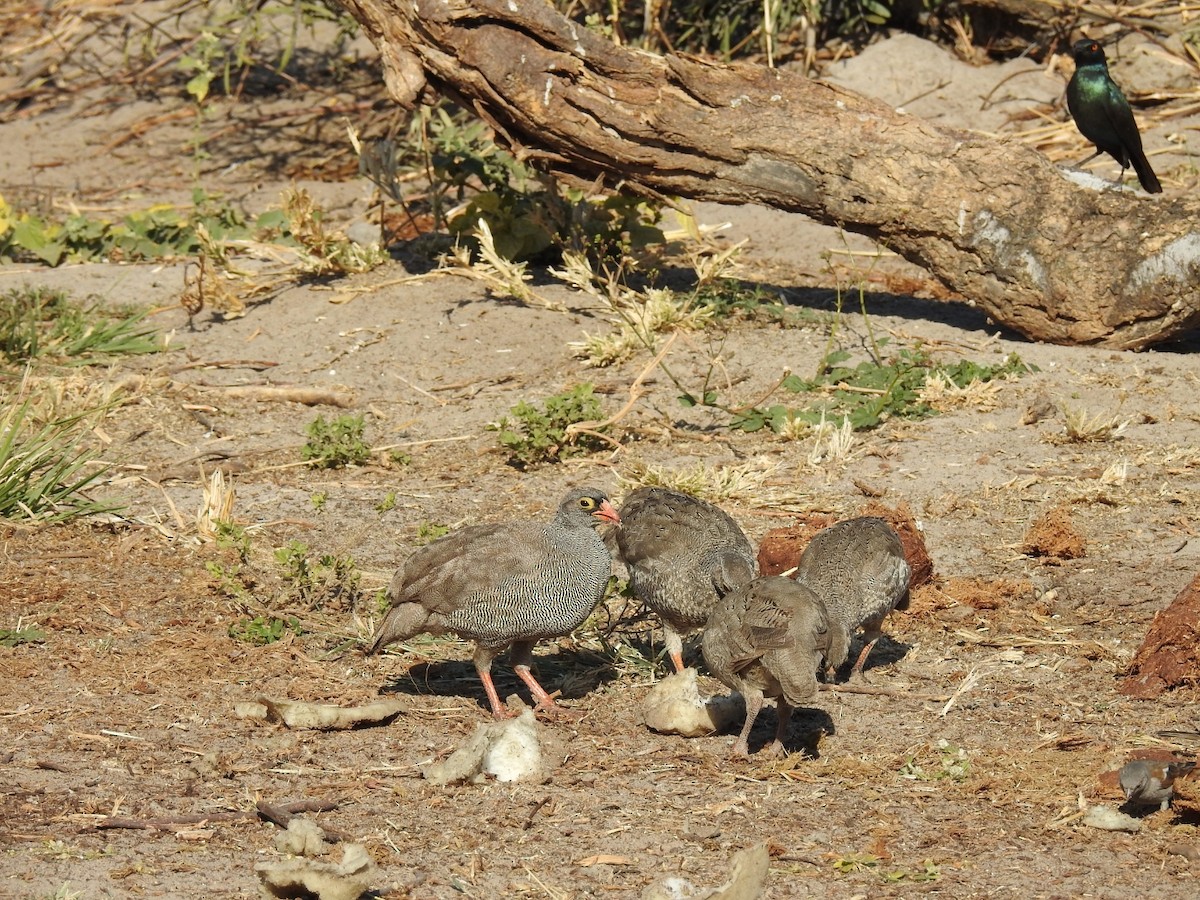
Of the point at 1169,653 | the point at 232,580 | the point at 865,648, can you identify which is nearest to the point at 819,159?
the point at 865,648

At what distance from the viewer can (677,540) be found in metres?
6.14

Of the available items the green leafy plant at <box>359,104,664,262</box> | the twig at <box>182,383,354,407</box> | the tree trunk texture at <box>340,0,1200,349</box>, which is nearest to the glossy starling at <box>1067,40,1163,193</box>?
the tree trunk texture at <box>340,0,1200,349</box>

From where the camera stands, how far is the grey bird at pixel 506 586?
19.1ft

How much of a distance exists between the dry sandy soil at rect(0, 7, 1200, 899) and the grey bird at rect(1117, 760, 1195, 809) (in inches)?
3.0

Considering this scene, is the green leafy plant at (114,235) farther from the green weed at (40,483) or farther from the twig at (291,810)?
the twig at (291,810)

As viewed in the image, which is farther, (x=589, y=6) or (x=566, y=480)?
(x=589, y=6)

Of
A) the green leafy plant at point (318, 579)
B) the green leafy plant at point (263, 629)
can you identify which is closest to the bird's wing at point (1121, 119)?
the green leafy plant at point (318, 579)

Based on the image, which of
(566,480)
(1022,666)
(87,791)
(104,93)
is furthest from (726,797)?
(104,93)

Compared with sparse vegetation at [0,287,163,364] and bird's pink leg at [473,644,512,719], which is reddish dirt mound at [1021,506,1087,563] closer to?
bird's pink leg at [473,644,512,719]

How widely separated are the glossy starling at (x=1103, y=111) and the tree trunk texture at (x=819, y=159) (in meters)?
0.77

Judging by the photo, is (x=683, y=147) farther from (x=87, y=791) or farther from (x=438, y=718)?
(x=87, y=791)

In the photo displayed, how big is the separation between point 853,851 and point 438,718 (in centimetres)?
187

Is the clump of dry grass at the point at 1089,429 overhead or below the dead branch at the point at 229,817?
overhead

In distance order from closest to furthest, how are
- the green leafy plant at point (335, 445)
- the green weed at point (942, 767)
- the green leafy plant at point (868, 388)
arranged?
the green weed at point (942, 767), the green leafy plant at point (335, 445), the green leafy plant at point (868, 388)
